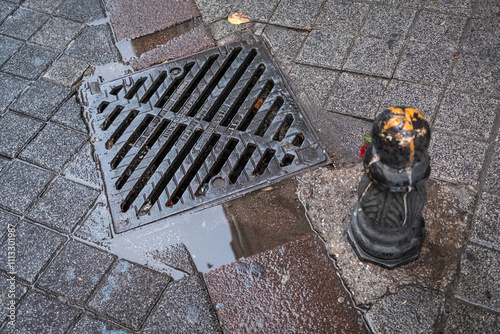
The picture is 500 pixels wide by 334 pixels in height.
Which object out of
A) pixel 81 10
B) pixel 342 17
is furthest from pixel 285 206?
pixel 81 10

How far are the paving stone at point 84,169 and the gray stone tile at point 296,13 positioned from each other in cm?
170

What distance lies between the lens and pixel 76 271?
232 cm

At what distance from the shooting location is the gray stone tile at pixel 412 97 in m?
2.63

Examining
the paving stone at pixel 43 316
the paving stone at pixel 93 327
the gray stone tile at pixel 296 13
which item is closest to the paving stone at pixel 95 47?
the gray stone tile at pixel 296 13

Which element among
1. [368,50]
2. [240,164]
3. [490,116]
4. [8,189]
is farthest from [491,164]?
[8,189]

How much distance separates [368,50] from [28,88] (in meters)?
2.49

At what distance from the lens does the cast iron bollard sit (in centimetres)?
145

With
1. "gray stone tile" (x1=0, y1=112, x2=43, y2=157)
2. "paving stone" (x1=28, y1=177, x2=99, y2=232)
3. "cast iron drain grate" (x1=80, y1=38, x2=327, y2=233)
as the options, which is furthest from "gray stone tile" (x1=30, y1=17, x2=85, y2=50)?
"paving stone" (x1=28, y1=177, x2=99, y2=232)

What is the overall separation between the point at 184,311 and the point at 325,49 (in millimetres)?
2009

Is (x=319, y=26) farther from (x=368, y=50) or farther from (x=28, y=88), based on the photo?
(x=28, y=88)

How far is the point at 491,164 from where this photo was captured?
2357 mm

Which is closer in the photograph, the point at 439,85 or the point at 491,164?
the point at 491,164

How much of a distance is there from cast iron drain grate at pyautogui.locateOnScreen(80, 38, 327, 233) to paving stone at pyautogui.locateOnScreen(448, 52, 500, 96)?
1017 millimetres

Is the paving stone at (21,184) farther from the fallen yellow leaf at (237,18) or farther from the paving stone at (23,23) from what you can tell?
the fallen yellow leaf at (237,18)
